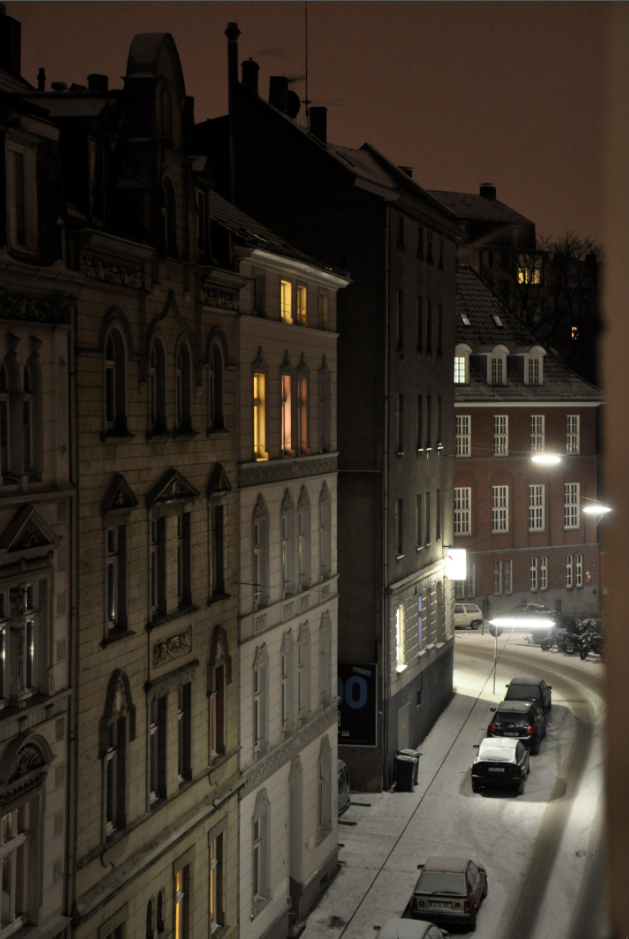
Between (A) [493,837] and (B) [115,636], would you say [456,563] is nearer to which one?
(A) [493,837]

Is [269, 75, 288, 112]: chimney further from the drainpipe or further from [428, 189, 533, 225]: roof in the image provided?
[428, 189, 533, 225]: roof

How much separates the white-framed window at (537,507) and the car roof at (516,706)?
951 inches

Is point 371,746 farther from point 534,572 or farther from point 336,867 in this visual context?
point 534,572

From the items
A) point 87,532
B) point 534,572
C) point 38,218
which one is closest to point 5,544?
point 87,532

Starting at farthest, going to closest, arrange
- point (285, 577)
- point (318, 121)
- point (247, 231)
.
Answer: point (318, 121) → point (285, 577) → point (247, 231)

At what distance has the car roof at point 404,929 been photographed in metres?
20.5

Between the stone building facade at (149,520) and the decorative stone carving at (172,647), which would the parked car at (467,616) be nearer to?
the stone building facade at (149,520)

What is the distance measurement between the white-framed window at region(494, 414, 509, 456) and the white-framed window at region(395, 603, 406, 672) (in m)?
24.8

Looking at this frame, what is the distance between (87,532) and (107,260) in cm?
398

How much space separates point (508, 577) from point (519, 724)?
79.0 feet

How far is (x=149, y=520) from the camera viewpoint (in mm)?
18422

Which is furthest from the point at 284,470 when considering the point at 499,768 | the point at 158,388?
the point at 499,768

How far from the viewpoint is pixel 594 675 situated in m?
50.6

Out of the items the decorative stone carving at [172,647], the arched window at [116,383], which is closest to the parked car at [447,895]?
the decorative stone carving at [172,647]
